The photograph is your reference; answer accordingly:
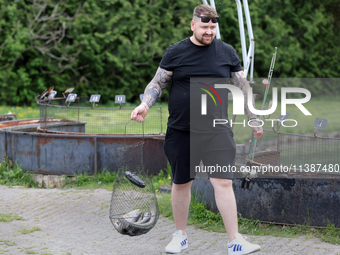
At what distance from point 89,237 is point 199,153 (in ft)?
5.95

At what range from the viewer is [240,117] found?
16.9 metres

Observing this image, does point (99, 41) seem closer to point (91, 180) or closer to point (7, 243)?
point (91, 180)

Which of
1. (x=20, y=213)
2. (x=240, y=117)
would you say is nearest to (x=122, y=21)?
(x=240, y=117)

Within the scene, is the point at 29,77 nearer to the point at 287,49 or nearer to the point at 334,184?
the point at 287,49

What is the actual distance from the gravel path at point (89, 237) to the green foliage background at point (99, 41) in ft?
52.8

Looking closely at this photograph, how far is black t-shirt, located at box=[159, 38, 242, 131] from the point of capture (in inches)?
150

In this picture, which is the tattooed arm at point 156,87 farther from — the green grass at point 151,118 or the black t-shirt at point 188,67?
the green grass at point 151,118

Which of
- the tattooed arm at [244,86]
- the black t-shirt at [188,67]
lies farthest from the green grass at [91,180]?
the tattooed arm at [244,86]

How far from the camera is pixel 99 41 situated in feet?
74.7

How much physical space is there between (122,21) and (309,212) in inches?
791

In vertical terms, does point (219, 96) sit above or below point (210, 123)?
above

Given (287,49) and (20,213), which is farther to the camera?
(287,49)

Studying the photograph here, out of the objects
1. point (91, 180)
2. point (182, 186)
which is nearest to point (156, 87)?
point (182, 186)

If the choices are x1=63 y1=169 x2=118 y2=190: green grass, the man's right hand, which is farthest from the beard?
x1=63 y1=169 x2=118 y2=190: green grass
